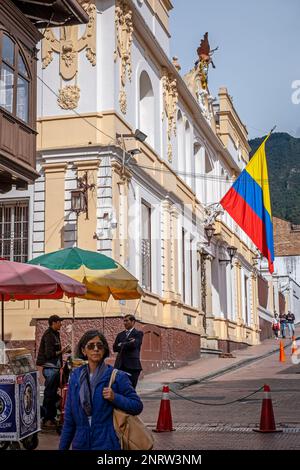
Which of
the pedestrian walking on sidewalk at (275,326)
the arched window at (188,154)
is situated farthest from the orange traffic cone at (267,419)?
the pedestrian walking on sidewalk at (275,326)

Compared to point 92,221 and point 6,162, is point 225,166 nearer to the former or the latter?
point 92,221

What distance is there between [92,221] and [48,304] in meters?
2.41

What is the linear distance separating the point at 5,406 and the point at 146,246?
1486 cm

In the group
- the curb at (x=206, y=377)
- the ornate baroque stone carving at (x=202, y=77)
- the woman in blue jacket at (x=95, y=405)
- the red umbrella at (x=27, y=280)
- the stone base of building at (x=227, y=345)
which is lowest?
the curb at (x=206, y=377)

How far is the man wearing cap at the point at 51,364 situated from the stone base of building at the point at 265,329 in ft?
119

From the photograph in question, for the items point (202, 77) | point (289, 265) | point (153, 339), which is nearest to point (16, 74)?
point (153, 339)

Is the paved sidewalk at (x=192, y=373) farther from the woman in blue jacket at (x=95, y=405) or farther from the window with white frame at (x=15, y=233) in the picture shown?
the woman in blue jacket at (x=95, y=405)

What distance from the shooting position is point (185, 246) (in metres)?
28.6

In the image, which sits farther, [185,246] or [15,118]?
[185,246]

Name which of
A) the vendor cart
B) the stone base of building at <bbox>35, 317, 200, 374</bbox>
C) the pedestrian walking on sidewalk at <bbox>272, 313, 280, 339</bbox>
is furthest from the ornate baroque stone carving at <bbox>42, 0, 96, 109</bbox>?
the pedestrian walking on sidewalk at <bbox>272, 313, 280, 339</bbox>

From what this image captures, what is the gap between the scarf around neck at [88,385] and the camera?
5352 millimetres

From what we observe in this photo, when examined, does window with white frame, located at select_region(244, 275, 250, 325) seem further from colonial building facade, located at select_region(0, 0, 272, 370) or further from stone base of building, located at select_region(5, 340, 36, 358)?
stone base of building, located at select_region(5, 340, 36, 358)
